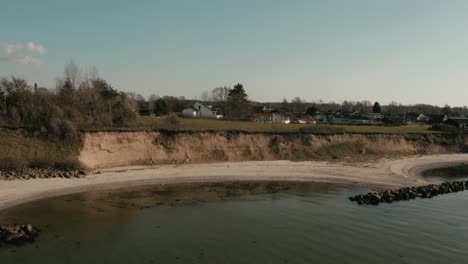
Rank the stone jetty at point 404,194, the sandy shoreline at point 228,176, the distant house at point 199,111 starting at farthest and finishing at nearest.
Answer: the distant house at point 199,111 < the sandy shoreline at point 228,176 < the stone jetty at point 404,194

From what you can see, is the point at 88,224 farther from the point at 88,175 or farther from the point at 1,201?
the point at 88,175

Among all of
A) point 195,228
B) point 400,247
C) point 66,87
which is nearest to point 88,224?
point 195,228

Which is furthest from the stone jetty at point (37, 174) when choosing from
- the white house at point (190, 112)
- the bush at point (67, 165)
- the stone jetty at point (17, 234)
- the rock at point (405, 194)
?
the white house at point (190, 112)

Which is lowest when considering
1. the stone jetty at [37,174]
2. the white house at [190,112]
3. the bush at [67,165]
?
the stone jetty at [37,174]

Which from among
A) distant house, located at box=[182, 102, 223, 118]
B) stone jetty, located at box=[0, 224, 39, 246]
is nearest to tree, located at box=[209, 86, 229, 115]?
distant house, located at box=[182, 102, 223, 118]

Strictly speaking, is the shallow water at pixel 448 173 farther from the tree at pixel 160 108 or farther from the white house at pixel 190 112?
the tree at pixel 160 108

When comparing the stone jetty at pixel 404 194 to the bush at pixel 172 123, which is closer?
the stone jetty at pixel 404 194
